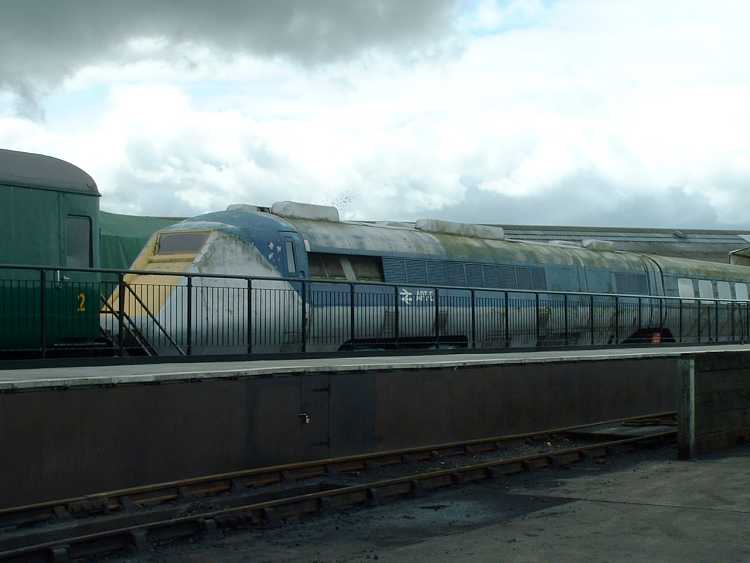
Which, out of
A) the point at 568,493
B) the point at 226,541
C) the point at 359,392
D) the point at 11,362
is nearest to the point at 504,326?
the point at 359,392

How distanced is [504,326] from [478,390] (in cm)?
565

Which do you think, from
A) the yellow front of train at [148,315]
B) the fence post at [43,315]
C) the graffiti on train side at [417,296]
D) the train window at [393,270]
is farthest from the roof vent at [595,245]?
the fence post at [43,315]

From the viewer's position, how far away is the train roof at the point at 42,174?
16.9m

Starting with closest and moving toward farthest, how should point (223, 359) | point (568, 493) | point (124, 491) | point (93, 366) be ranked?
point (124, 491)
point (568, 493)
point (93, 366)
point (223, 359)

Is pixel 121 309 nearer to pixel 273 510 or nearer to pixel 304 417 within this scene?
pixel 304 417

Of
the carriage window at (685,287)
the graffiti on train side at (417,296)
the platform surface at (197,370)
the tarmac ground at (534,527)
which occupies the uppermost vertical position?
the carriage window at (685,287)

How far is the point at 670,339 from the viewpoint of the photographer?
30.1 meters

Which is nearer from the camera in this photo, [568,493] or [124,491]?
[124,491]

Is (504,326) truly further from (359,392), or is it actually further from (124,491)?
(124,491)

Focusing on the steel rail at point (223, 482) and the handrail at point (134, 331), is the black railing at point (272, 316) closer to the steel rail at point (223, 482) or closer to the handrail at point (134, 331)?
the handrail at point (134, 331)

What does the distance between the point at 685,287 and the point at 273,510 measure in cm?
2635

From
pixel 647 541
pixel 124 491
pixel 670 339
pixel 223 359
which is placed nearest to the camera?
pixel 647 541

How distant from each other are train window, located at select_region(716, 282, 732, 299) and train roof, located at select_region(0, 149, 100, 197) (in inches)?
996

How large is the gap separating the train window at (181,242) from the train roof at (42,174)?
2516 mm
